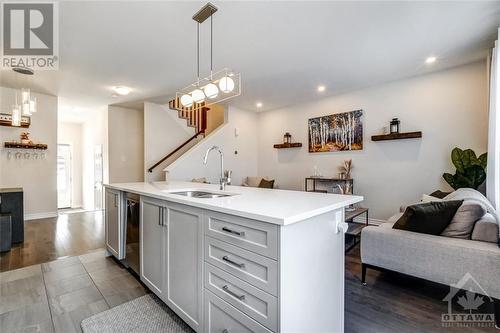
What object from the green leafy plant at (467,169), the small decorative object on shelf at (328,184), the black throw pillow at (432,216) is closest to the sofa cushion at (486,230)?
the black throw pillow at (432,216)

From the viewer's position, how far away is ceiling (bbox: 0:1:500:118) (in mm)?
2270

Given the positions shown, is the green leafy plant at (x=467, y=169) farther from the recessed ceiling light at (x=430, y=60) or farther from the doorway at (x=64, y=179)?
the doorway at (x=64, y=179)

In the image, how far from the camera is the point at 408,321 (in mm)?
1753

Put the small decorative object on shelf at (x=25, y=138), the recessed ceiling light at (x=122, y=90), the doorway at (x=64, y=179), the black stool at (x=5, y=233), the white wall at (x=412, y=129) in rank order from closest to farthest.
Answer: the black stool at (x=5, y=233), the white wall at (x=412, y=129), the recessed ceiling light at (x=122, y=90), the small decorative object on shelf at (x=25, y=138), the doorway at (x=64, y=179)

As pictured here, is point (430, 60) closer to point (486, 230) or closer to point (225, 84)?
point (486, 230)

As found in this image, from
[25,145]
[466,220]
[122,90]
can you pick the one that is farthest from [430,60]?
[25,145]

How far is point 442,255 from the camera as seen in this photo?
1873 millimetres

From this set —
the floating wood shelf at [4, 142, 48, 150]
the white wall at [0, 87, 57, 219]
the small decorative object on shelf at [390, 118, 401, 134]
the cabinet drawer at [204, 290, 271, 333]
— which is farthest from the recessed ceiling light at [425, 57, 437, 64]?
the floating wood shelf at [4, 142, 48, 150]

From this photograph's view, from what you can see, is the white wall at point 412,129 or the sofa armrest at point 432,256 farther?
the white wall at point 412,129

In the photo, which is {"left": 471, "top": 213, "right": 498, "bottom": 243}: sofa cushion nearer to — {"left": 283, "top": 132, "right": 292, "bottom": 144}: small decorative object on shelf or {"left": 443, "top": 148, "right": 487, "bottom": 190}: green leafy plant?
{"left": 443, "top": 148, "right": 487, "bottom": 190}: green leafy plant

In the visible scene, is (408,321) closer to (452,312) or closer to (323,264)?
(452,312)

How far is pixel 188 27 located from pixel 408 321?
3.34 metres

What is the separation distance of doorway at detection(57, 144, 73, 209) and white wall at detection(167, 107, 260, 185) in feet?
16.7

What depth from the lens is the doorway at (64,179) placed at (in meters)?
7.57
